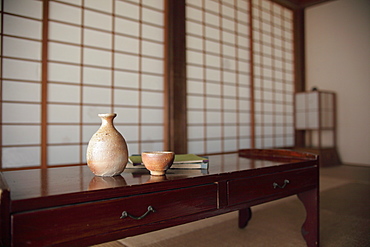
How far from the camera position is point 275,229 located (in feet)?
6.40

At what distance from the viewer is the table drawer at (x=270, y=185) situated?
120 cm

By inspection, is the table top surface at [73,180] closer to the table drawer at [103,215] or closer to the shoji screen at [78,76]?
the table drawer at [103,215]

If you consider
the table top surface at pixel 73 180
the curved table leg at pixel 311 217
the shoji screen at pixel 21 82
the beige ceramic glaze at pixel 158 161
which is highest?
the shoji screen at pixel 21 82

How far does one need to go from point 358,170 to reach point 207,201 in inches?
Result: 173

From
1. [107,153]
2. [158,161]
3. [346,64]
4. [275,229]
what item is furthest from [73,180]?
[346,64]

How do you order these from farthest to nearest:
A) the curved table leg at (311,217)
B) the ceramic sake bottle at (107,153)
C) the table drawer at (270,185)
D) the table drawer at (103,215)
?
the curved table leg at (311,217), the table drawer at (270,185), the ceramic sake bottle at (107,153), the table drawer at (103,215)

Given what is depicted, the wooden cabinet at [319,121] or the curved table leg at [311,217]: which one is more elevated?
the wooden cabinet at [319,121]

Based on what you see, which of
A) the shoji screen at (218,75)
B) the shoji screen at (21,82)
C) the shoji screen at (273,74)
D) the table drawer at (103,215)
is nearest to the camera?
the table drawer at (103,215)

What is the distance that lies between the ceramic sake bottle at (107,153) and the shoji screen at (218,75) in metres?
2.86

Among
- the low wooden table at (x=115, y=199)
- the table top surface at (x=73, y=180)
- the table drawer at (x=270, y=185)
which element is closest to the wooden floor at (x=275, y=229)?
the table drawer at (x=270, y=185)

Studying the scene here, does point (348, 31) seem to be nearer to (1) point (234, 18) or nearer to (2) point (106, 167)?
(1) point (234, 18)

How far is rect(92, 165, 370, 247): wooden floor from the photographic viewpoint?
1.72 meters

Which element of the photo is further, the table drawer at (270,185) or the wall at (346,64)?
the wall at (346,64)

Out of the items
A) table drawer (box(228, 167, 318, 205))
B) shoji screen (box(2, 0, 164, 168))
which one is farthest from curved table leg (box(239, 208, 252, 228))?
shoji screen (box(2, 0, 164, 168))
